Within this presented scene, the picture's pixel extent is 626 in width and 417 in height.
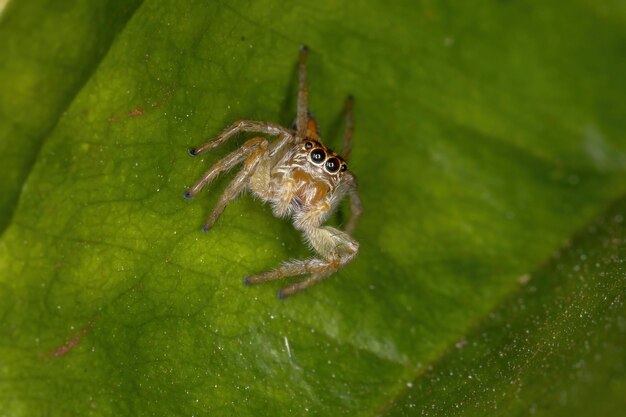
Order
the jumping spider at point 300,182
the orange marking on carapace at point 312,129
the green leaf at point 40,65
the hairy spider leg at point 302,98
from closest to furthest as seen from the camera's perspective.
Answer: the green leaf at point 40,65, the jumping spider at point 300,182, the hairy spider leg at point 302,98, the orange marking on carapace at point 312,129

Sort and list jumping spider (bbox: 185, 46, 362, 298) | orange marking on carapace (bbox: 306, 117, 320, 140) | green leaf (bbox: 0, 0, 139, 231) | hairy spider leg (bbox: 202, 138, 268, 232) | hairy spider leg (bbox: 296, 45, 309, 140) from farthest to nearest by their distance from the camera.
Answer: orange marking on carapace (bbox: 306, 117, 320, 140), hairy spider leg (bbox: 296, 45, 309, 140), jumping spider (bbox: 185, 46, 362, 298), hairy spider leg (bbox: 202, 138, 268, 232), green leaf (bbox: 0, 0, 139, 231)

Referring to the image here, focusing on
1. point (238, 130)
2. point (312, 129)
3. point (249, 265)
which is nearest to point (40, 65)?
point (238, 130)

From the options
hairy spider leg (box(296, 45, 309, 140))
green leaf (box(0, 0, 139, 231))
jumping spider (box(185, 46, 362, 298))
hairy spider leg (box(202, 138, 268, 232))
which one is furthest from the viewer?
hairy spider leg (box(296, 45, 309, 140))

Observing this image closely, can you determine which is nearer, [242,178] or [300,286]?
[300,286]

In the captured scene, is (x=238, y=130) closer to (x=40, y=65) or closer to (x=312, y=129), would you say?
(x=312, y=129)

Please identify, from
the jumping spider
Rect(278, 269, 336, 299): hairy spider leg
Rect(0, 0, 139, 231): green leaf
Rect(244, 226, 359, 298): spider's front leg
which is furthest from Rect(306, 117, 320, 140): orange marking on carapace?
Rect(0, 0, 139, 231): green leaf

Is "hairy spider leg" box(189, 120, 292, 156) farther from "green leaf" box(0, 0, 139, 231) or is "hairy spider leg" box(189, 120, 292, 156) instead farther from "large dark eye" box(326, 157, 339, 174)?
"green leaf" box(0, 0, 139, 231)

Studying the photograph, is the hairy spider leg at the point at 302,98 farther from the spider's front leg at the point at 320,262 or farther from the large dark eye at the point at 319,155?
the spider's front leg at the point at 320,262

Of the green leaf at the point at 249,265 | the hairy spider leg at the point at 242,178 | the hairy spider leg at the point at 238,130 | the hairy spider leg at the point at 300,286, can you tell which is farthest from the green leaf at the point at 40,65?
the hairy spider leg at the point at 300,286
